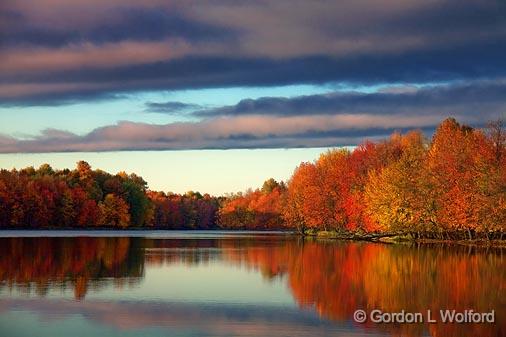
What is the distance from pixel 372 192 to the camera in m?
96.8

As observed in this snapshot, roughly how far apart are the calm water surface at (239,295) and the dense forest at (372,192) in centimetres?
2271

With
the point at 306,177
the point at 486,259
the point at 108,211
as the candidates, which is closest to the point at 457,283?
the point at 486,259

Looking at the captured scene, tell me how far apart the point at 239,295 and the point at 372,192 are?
62.6 metres

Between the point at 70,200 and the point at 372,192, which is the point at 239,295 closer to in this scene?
the point at 372,192

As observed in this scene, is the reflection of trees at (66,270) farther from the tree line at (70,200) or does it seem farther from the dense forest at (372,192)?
the tree line at (70,200)

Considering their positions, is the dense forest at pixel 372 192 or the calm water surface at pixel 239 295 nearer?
the calm water surface at pixel 239 295

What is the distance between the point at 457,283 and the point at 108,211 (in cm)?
14101

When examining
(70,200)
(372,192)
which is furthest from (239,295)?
(70,200)

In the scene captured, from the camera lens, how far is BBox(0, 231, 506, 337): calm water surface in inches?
1019

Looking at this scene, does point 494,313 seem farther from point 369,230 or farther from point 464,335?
point 369,230

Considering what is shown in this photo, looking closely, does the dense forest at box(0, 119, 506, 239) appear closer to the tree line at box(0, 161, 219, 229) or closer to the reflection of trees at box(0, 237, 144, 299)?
the tree line at box(0, 161, 219, 229)

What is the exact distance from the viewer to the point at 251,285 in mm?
40438

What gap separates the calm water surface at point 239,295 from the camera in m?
25.9

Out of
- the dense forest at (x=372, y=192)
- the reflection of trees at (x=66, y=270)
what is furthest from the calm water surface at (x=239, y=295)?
the dense forest at (x=372, y=192)
